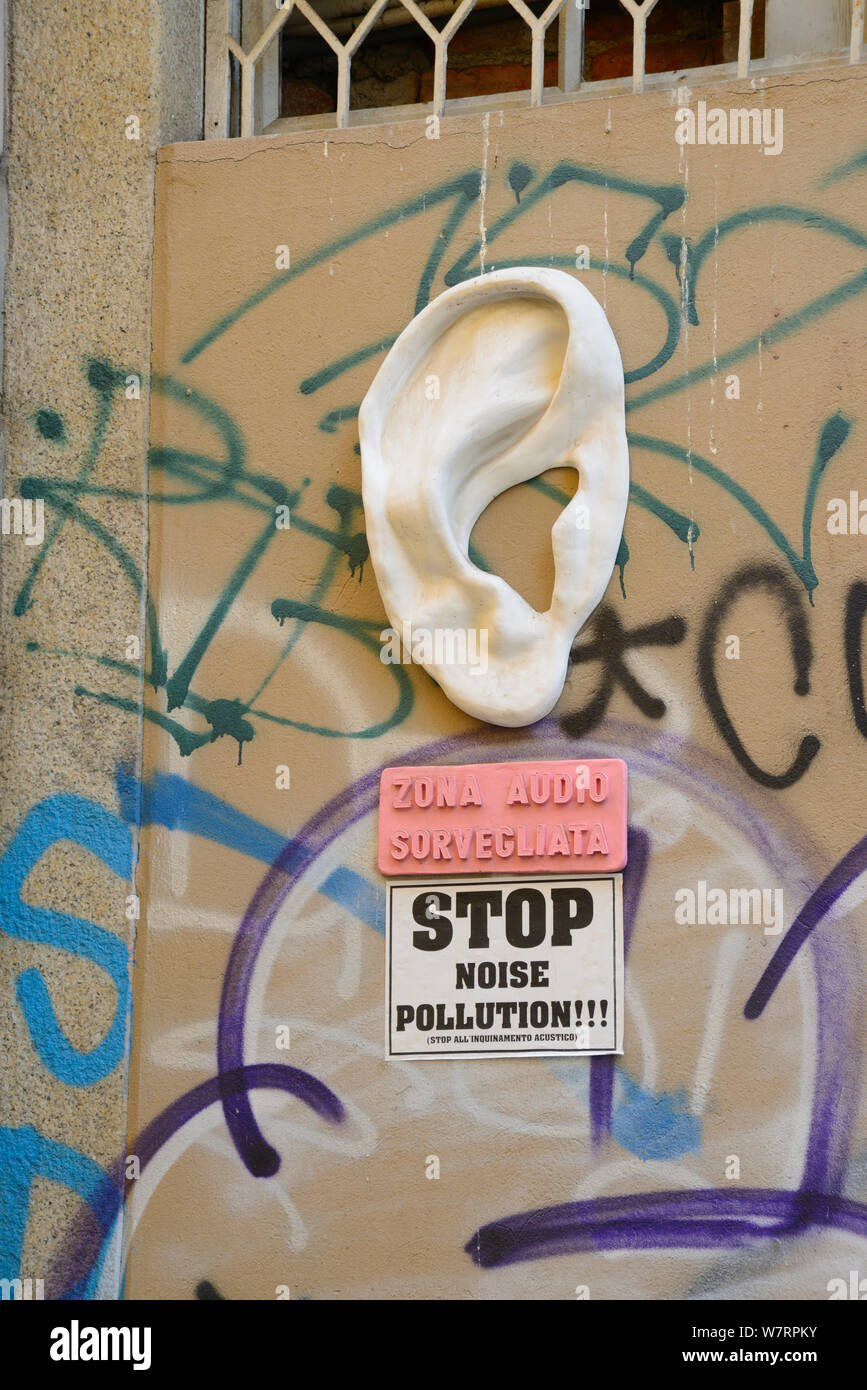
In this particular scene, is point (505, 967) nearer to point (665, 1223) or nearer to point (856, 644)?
point (665, 1223)

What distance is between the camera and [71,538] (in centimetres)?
561

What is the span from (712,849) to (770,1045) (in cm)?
55

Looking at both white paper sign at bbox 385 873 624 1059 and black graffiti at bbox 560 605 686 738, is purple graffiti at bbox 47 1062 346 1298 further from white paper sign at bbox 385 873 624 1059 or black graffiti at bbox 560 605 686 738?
black graffiti at bbox 560 605 686 738

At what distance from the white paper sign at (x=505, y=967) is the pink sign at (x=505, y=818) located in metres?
0.06

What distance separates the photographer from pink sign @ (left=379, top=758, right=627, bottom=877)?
5035mm

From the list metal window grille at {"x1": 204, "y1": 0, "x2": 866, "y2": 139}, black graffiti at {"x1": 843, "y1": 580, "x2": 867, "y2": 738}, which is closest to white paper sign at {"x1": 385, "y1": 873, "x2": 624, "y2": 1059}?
black graffiti at {"x1": 843, "y1": 580, "x2": 867, "y2": 738}

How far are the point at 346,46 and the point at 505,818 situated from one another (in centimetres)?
253

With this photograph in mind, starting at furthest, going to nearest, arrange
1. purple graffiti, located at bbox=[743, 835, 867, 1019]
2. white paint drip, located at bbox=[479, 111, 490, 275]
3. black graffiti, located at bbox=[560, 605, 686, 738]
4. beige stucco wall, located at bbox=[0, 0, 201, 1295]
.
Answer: white paint drip, located at bbox=[479, 111, 490, 275] < beige stucco wall, located at bbox=[0, 0, 201, 1295] < black graffiti, located at bbox=[560, 605, 686, 738] < purple graffiti, located at bbox=[743, 835, 867, 1019]

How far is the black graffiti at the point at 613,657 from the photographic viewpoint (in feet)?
16.7

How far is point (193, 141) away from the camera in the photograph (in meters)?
5.84

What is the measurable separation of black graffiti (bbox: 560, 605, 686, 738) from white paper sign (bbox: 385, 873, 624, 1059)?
0.46m

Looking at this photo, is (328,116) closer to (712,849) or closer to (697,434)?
(697,434)

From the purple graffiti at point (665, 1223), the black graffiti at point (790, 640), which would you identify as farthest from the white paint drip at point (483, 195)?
the purple graffiti at point (665, 1223)

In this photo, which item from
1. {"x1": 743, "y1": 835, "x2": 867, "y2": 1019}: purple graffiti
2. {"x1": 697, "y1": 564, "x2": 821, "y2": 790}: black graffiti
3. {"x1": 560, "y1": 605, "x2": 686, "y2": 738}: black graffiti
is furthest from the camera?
{"x1": 560, "y1": 605, "x2": 686, "y2": 738}: black graffiti
